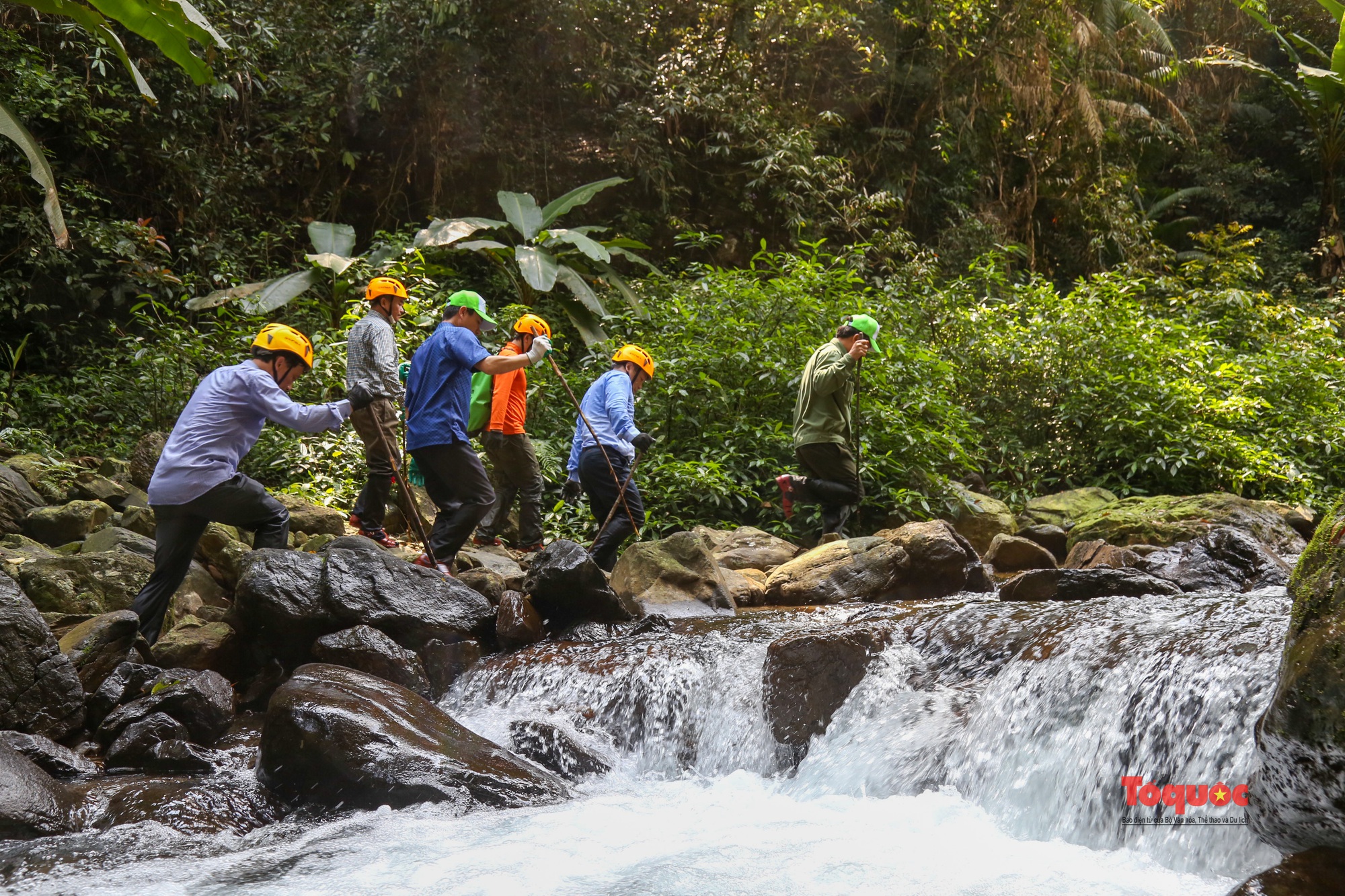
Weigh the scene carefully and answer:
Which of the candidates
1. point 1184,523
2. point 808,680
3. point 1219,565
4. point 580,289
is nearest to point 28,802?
point 808,680

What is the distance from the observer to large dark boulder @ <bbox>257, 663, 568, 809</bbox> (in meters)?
4.82

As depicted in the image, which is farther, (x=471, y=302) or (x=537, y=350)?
(x=471, y=302)

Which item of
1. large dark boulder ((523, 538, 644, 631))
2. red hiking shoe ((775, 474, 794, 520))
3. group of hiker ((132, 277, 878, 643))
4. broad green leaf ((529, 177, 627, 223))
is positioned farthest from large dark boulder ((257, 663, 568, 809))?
broad green leaf ((529, 177, 627, 223))

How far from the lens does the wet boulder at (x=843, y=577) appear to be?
7957 mm

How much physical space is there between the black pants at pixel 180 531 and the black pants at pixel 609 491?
9.48 feet

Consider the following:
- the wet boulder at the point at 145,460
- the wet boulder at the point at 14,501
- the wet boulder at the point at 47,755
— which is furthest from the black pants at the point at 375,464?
the wet boulder at the point at 47,755

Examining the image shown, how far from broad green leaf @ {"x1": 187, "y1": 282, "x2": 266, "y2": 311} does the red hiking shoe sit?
684 centimetres

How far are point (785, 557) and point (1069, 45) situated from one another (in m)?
12.8

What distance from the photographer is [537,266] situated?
12.8m

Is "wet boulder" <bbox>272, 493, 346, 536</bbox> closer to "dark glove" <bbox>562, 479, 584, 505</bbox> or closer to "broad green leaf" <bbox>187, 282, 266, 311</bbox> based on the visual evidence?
"dark glove" <bbox>562, 479, 584, 505</bbox>

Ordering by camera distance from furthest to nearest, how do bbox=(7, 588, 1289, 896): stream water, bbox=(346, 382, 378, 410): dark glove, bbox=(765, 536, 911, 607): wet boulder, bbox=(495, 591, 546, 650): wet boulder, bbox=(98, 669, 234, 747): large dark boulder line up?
bbox=(765, 536, 911, 607): wet boulder, bbox=(346, 382, 378, 410): dark glove, bbox=(495, 591, 546, 650): wet boulder, bbox=(98, 669, 234, 747): large dark boulder, bbox=(7, 588, 1289, 896): stream water

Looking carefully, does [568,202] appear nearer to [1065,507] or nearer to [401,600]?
[1065,507]

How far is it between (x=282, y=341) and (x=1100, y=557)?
6.04m

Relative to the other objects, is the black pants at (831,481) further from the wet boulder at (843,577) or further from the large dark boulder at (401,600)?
the large dark boulder at (401,600)
